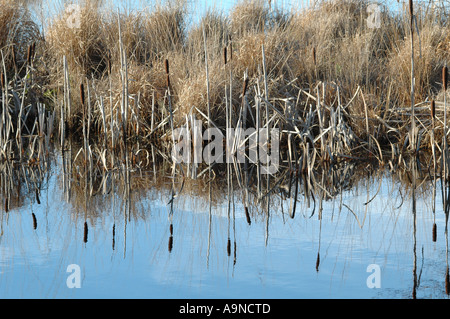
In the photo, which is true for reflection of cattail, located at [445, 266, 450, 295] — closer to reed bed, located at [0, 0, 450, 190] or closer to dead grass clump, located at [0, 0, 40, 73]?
reed bed, located at [0, 0, 450, 190]

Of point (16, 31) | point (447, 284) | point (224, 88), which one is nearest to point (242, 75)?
point (224, 88)

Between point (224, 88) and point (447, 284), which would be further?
point (224, 88)

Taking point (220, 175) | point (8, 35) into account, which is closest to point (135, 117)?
point (220, 175)

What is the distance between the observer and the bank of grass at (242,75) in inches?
244

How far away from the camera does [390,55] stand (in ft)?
26.4

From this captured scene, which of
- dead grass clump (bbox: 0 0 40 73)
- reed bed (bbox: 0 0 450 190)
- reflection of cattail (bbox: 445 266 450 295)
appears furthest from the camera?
dead grass clump (bbox: 0 0 40 73)

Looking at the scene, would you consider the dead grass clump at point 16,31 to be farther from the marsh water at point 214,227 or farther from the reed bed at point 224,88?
the marsh water at point 214,227

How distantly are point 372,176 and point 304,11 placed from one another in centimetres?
530

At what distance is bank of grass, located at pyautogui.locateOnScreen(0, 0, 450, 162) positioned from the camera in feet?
20.3

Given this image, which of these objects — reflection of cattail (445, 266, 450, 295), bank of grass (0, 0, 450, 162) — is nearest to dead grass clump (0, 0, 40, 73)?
bank of grass (0, 0, 450, 162)

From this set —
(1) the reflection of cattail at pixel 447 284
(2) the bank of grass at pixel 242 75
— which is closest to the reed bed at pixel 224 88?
(2) the bank of grass at pixel 242 75

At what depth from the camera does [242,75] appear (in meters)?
7.21

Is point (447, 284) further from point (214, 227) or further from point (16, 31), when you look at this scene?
point (16, 31)

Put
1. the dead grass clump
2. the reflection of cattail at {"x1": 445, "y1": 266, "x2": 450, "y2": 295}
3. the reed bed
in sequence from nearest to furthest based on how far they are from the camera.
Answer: the reflection of cattail at {"x1": 445, "y1": 266, "x2": 450, "y2": 295} < the reed bed < the dead grass clump
